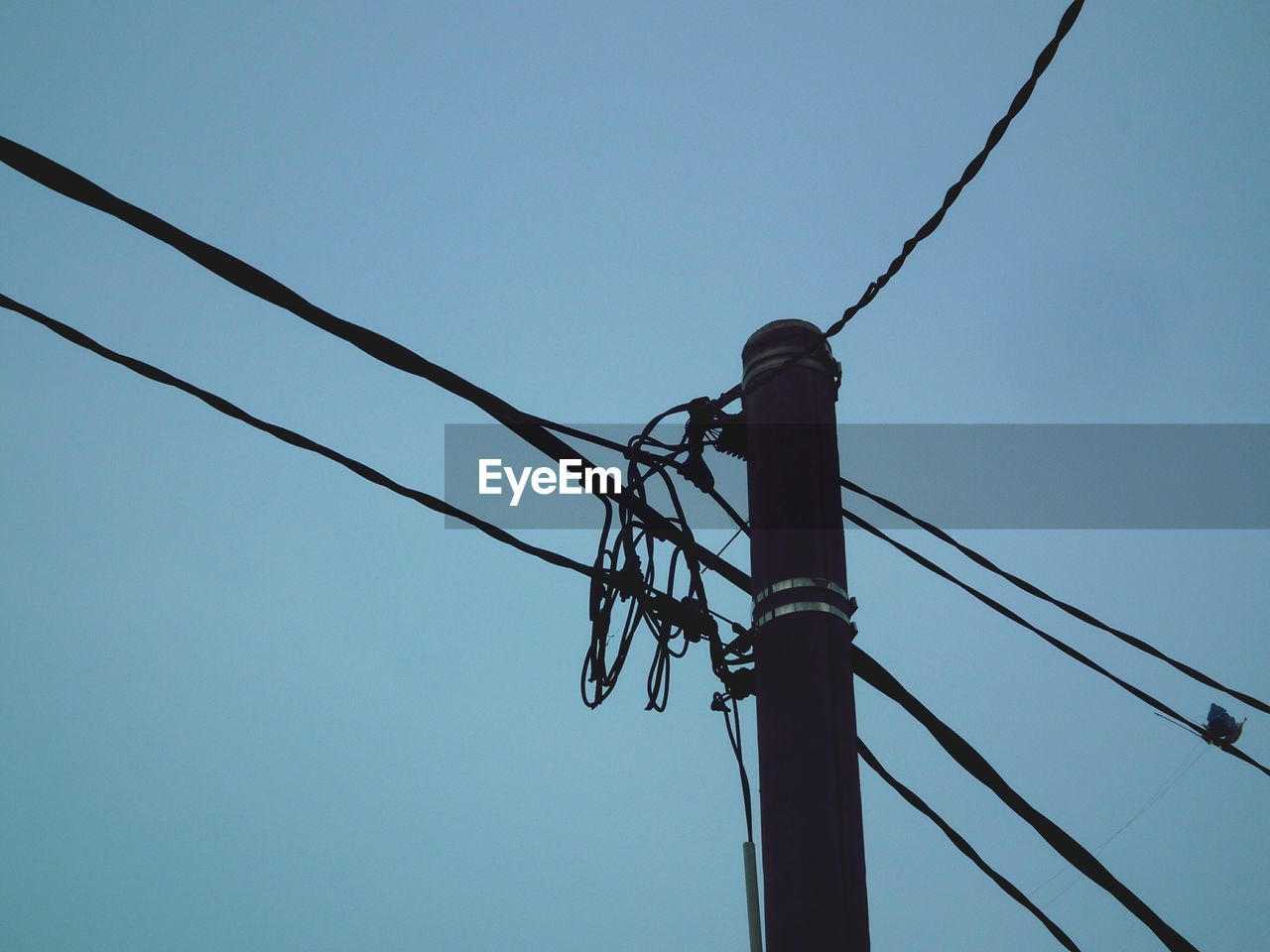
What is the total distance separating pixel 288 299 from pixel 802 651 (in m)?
1.97

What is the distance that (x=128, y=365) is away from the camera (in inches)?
154

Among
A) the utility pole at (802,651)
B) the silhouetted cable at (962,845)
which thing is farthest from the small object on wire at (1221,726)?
the utility pole at (802,651)

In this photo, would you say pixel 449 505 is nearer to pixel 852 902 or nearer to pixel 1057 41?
pixel 852 902

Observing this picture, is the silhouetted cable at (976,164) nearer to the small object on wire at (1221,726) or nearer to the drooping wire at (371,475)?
the drooping wire at (371,475)

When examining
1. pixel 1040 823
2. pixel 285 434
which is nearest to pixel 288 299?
pixel 285 434

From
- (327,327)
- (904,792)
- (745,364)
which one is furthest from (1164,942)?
(327,327)

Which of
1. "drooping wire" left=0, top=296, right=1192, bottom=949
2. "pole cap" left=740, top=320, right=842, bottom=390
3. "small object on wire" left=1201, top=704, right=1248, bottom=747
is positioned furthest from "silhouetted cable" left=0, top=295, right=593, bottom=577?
"small object on wire" left=1201, top=704, right=1248, bottom=747

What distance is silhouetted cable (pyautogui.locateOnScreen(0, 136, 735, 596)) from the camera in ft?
11.1

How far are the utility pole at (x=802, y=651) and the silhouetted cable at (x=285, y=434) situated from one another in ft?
3.90

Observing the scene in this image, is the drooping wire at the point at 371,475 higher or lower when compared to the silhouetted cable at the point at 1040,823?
higher

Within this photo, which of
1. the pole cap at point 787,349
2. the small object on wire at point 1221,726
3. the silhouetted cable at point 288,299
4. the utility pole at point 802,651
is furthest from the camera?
the small object on wire at point 1221,726

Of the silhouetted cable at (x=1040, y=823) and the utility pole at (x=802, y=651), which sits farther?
the silhouetted cable at (x=1040, y=823)

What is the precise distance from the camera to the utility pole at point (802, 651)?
2973 millimetres

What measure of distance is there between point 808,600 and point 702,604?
110 centimetres
